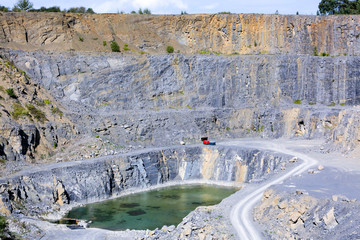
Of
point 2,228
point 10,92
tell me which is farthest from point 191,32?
point 2,228

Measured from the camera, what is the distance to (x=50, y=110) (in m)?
55.7

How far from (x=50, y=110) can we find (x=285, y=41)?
3669 centimetres

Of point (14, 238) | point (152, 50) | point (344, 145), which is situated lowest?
point (14, 238)

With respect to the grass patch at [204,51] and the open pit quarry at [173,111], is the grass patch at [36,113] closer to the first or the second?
the open pit quarry at [173,111]

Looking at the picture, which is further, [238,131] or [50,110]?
[238,131]

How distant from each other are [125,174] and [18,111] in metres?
13.3

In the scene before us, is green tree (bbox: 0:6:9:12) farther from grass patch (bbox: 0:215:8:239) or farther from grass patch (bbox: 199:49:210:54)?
grass patch (bbox: 0:215:8:239)

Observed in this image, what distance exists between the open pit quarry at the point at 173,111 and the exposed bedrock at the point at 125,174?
0.44ft

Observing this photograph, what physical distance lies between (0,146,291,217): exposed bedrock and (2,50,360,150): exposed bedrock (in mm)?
4515

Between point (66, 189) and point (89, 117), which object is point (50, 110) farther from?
point (66, 189)

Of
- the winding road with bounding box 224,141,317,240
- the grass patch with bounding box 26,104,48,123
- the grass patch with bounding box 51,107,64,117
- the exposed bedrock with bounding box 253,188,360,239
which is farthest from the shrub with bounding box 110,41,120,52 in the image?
the exposed bedrock with bounding box 253,188,360,239

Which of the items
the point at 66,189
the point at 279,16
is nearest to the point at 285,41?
the point at 279,16

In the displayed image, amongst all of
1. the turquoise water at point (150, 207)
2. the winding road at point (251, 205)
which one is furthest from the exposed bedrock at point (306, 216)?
the turquoise water at point (150, 207)

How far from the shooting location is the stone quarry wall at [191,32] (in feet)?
222
